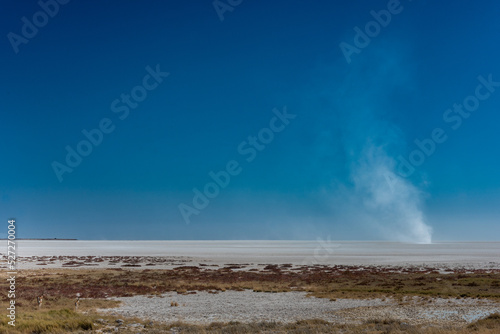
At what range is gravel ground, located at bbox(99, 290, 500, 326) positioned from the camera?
20.5 meters

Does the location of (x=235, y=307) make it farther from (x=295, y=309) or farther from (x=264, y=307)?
(x=295, y=309)

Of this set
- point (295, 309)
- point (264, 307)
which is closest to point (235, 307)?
point (264, 307)

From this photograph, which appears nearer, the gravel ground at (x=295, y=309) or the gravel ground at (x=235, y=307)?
the gravel ground at (x=295, y=309)

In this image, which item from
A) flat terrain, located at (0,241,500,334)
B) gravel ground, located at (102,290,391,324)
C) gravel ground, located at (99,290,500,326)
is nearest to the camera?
flat terrain, located at (0,241,500,334)

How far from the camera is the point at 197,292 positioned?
32781 mm

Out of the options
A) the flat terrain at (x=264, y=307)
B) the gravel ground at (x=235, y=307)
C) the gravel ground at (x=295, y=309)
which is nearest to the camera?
the flat terrain at (x=264, y=307)

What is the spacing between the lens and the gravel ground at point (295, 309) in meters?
20.5

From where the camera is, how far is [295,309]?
24016 mm

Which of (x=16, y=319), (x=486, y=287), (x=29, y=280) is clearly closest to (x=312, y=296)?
(x=486, y=287)

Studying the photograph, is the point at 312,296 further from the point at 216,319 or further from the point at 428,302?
the point at 216,319

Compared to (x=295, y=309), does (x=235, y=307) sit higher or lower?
lower

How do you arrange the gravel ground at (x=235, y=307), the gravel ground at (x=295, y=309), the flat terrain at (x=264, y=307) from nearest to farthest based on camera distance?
the flat terrain at (x=264, y=307)
the gravel ground at (x=295, y=309)
the gravel ground at (x=235, y=307)

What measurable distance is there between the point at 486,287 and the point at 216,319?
23817 millimetres

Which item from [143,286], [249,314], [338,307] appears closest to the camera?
[249,314]
